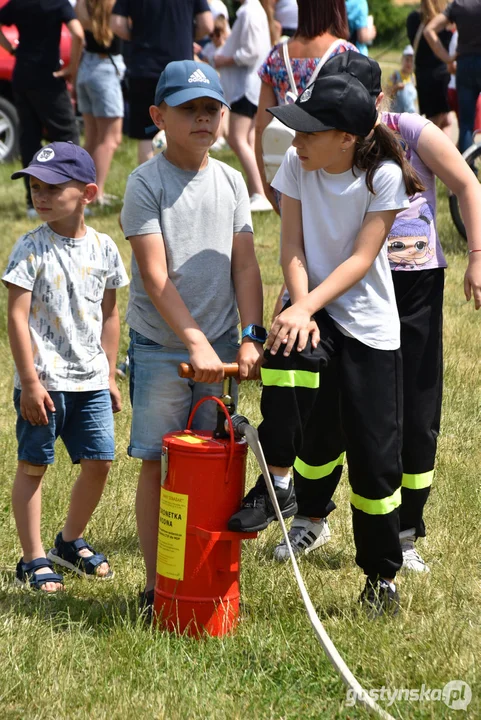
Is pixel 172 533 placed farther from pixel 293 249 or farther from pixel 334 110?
pixel 334 110

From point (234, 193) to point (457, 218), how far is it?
14.9 ft

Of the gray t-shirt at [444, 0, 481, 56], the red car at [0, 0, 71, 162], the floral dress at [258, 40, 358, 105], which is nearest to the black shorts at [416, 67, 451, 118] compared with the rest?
the gray t-shirt at [444, 0, 481, 56]

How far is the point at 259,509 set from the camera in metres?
3.18

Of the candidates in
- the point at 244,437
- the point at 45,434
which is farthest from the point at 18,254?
the point at 244,437

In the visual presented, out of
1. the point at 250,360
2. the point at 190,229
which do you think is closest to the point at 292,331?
the point at 250,360

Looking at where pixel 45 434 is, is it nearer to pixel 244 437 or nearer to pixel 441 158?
pixel 244 437

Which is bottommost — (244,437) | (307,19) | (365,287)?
(244,437)

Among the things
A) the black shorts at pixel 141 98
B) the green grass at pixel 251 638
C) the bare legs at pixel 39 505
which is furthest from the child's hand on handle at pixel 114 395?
the black shorts at pixel 141 98

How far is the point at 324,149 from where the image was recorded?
3.21m

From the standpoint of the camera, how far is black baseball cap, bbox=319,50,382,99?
328 centimetres

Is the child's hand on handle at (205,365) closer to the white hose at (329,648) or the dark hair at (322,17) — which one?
the white hose at (329,648)

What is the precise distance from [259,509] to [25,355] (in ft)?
3.41

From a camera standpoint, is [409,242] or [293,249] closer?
[293,249]

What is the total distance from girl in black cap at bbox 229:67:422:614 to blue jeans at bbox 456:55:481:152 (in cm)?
569
